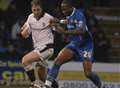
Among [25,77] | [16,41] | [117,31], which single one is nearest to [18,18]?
[16,41]

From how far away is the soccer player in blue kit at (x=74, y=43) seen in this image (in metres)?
13.1

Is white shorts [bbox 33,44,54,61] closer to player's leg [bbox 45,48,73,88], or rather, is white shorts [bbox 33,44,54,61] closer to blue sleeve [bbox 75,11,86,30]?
player's leg [bbox 45,48,73,88]

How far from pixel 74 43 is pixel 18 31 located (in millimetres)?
4495

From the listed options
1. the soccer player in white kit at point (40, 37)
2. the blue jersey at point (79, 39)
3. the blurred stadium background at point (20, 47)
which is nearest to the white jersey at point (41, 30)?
the soccer player in white kit at point (40, 37)

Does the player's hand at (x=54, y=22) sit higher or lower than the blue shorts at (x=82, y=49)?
higher

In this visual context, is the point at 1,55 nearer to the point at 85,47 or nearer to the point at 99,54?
the point at 99,54

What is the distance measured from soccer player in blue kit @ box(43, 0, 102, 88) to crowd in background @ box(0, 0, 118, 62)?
359cm

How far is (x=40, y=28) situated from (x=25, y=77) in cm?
412

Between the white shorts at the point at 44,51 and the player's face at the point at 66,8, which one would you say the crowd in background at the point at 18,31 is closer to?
the white shorts at the point at 44,51

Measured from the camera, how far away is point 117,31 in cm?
2062

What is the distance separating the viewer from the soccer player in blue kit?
13.1m

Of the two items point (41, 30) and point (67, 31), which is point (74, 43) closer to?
point (67, 31)

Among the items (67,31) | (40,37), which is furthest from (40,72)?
(67,31)

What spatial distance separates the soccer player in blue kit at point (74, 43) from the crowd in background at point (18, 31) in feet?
11.8
